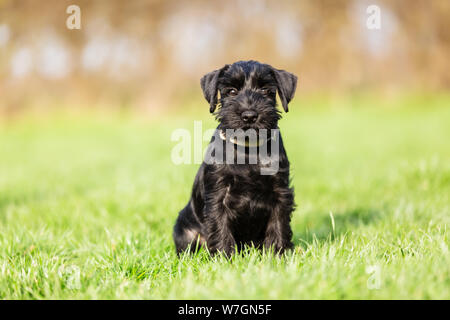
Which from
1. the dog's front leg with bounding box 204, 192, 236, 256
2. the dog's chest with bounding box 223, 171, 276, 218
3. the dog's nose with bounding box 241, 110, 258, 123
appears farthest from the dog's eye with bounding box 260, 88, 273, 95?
the dog's front leg with bounding box 204, 192, 236, 256

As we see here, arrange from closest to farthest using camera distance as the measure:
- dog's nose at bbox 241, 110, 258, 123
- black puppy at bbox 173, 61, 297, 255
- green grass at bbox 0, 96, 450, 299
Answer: green grass at bbox 0, 96, 450, 299
dog's nose at bbox 241, 110, 258, 123
black puppy at bbox 173, 61, 297, 255

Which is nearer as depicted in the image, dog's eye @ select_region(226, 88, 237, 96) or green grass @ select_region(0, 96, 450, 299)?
green grass @ select_region(0, 96, 450, 299)

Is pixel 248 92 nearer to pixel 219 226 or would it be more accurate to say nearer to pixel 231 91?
pixel 231 91

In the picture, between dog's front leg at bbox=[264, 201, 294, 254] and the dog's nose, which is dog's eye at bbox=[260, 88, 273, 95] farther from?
dog's front leg at bbox=[264, 201, 294, 254]

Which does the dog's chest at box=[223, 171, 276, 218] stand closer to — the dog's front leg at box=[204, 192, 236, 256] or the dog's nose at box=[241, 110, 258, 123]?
the dog's front leg at box=[204, 192, 236, 256]

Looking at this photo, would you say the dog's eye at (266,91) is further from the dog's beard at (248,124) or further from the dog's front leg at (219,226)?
the dog's front leg at (219,226)

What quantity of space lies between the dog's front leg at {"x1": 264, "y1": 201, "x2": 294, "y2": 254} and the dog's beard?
610 millimetres

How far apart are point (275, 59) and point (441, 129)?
5892 mm

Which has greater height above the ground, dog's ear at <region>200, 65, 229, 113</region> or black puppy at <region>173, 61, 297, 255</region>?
dog's ear at <region>200, 65, 229, 113</region>

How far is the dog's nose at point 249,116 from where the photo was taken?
2914 millimetres

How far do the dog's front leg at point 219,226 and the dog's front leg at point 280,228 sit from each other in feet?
1.02

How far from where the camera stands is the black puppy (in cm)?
302

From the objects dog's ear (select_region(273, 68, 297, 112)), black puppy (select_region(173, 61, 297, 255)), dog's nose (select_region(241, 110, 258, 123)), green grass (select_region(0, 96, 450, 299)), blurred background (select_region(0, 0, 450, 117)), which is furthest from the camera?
→ blurred background (select_region(0, 0, 450, 117))

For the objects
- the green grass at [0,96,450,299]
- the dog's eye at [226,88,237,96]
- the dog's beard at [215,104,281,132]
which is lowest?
the green grass at [0,96,450,299]
